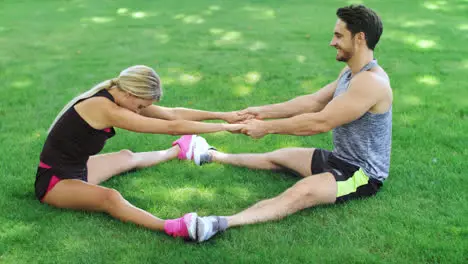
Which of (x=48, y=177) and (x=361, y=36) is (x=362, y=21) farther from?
(x=48, y=177)

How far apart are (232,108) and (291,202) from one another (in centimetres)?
255

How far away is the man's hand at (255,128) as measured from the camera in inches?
189

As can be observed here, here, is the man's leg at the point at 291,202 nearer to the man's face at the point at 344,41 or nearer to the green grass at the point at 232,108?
the green grass at the point at 232,108

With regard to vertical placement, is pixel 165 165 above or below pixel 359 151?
below

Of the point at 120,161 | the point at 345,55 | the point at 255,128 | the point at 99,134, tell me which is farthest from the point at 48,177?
the point at 345,55

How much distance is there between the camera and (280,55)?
8.87 m

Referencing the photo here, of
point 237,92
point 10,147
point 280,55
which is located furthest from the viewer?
point 280,55

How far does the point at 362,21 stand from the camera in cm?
441

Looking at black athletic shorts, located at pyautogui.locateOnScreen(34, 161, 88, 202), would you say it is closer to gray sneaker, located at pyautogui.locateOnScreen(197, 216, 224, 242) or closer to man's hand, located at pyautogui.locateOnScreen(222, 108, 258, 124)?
gray sneaker, located at pyautogui.locateOnScreen(197, 216, 224, 242)

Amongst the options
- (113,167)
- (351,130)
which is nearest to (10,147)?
(113,167)

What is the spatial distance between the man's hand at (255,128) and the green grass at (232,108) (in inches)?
16.5

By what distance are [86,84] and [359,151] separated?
4.31m

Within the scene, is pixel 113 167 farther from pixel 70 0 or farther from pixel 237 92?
pixel 70 0

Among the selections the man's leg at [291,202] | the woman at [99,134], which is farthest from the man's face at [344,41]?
the woman at [99,134]
